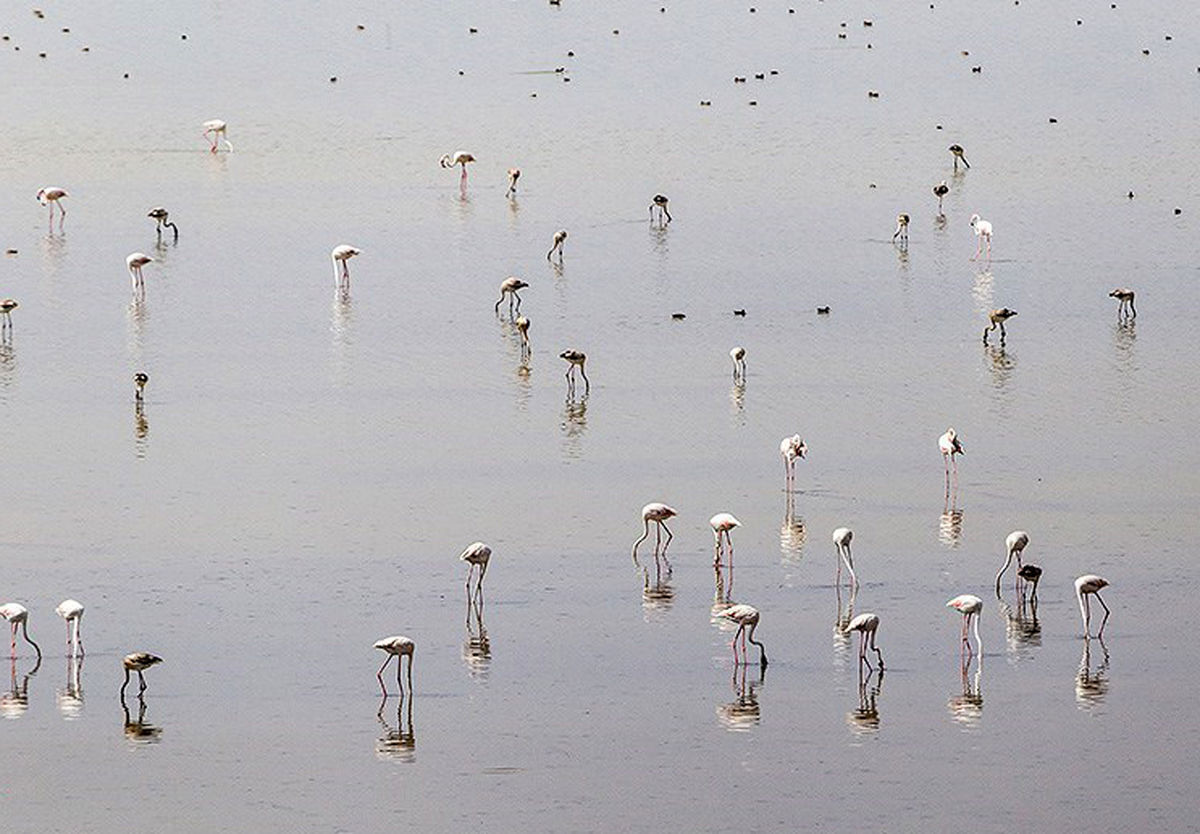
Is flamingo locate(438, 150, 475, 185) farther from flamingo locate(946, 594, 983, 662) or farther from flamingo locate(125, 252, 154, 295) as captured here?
flamingo locate(946, 594, 983, 662)

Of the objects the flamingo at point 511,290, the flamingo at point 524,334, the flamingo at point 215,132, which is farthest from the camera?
the flamingo at point 215,132

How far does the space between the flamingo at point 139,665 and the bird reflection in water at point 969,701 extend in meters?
7.97

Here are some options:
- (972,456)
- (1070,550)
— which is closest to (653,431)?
(972,456)

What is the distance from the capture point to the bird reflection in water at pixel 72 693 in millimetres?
24547

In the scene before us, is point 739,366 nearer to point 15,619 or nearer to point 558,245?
point 558,245

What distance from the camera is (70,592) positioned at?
28531mm

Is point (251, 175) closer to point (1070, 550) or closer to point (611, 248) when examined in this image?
point (611, 248)

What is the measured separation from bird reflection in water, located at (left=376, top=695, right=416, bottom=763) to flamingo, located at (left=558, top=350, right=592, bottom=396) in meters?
14.4

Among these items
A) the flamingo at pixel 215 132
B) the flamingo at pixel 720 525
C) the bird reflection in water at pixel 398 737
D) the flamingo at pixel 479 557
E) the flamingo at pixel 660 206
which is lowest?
the bird reflection in water at pixel 398 737

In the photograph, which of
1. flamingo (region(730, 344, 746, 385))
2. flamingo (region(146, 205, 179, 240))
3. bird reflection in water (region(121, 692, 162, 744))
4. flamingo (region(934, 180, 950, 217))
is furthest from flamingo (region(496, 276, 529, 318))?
bird reflection in water (region(121, 692, 162, 744))

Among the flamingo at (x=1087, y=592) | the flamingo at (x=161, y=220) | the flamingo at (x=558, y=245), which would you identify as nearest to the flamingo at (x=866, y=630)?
the flamingo at (x=1087, y=592)

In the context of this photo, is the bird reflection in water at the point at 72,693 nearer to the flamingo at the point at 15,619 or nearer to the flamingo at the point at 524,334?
the flamingo at the point at 15,619

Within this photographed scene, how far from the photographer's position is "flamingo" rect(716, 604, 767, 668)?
2578 centimetres

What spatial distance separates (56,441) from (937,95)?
47.2m
